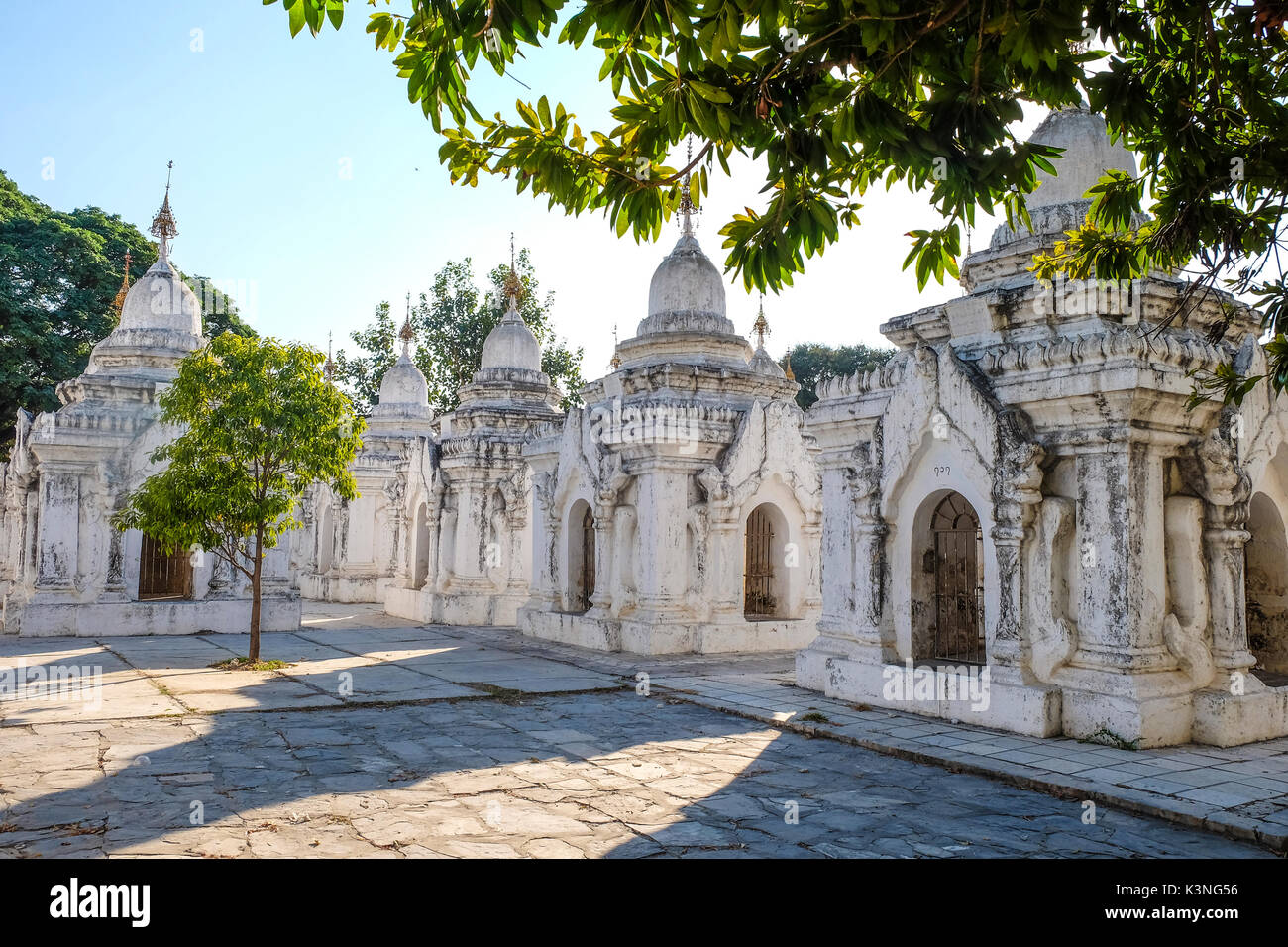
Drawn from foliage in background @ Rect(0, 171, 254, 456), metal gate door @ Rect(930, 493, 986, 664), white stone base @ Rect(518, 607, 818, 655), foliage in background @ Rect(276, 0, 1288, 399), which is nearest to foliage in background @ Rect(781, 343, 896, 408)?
foliage in background @ Rect(0, 171, 254, 456)

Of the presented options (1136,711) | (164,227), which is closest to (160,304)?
(164,227)

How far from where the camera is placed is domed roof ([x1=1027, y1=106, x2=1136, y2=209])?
9.20 meters

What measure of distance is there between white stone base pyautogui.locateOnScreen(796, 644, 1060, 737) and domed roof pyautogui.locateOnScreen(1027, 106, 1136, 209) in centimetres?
450

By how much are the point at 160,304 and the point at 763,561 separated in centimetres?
1168

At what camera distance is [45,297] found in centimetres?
2541

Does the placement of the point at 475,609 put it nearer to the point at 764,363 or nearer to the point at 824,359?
the point at 764,363

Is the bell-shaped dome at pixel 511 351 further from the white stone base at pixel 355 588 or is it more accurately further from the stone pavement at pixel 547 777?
the stone pavement at pixel 547 777

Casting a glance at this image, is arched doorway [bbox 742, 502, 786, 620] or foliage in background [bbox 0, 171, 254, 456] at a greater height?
foliage in background [bbox 0, 171, 254, 456]

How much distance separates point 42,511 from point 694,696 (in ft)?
37.2

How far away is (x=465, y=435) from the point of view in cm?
1852

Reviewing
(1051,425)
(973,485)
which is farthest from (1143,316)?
(973,485)

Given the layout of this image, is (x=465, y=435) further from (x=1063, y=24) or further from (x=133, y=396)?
(x=1063, y=24)

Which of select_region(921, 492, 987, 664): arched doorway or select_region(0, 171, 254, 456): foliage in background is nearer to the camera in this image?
select_region(921, 492, 987, 664): arched doorway

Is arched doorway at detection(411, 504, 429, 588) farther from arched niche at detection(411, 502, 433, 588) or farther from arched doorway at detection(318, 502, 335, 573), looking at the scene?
arched doorway at detection(318, 502, 335, 573)
